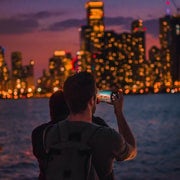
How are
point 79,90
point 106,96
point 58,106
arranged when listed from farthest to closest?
1. point 58,106
2. point 106,96
3. point 79,90

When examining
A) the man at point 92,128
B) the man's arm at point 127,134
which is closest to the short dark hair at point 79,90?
the man at point 92,128

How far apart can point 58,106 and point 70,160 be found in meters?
1.45

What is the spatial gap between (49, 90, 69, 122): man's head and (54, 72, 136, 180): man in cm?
119

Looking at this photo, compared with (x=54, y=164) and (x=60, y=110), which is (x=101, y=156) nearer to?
(x=54, y=164)

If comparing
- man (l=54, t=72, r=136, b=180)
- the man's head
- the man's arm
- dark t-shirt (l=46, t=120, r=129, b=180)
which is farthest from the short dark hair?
the man's head

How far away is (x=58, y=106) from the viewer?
489cm

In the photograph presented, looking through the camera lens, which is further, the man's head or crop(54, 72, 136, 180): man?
the man's head

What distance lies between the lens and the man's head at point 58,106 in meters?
4.86

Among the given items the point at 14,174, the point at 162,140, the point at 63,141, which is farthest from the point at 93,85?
the point at 162,140

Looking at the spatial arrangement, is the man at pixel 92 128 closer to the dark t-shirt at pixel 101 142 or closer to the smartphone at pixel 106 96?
the dark t-shirt at pixel 101 142

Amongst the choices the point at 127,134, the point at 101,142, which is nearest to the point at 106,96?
the point at 127,134

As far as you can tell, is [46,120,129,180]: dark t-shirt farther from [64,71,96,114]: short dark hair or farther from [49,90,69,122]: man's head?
[49,90,69,122]: man's head

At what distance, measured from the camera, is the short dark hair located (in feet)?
11.7

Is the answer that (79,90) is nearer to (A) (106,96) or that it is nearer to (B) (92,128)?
(B) (92,128)
